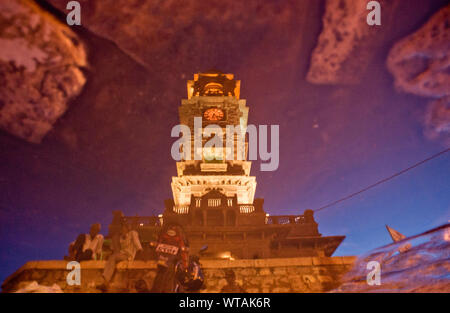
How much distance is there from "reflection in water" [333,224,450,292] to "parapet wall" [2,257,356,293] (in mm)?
997

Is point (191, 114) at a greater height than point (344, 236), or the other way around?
point (191, 114)

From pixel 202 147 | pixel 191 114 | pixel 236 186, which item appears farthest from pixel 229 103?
pixel 236 186

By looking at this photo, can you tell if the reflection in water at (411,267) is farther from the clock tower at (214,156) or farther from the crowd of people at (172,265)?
the clock tower at (214,156)

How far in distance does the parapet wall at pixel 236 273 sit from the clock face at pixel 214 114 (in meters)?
29.1

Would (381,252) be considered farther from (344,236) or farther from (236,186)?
(236,186)

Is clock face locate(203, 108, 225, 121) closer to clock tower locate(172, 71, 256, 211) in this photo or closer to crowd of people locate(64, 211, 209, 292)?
clock tower locate(172, 71, 256, 211)

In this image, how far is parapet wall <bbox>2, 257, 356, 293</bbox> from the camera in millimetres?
7574

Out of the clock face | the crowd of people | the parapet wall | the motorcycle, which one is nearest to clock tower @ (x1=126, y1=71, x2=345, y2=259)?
the clock face

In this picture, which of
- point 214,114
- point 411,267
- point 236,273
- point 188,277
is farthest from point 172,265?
point 214,114

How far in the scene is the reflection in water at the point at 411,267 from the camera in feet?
17.3

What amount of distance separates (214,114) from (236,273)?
29.9 metres

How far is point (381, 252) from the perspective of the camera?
6633 mm

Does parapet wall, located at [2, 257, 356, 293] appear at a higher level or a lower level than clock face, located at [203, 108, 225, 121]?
lower
